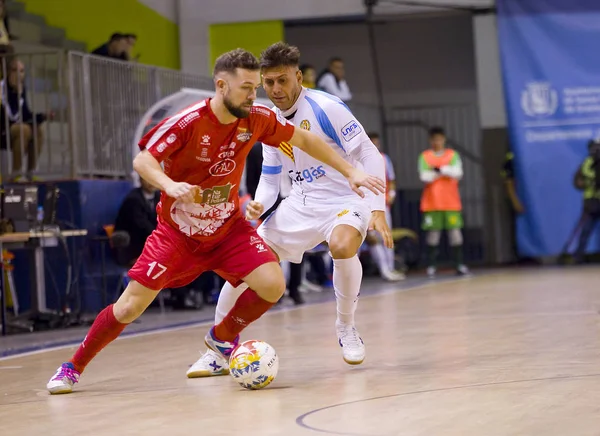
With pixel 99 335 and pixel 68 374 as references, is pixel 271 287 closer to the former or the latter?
pixel 99 335

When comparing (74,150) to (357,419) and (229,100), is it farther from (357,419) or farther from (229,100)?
(357,419)

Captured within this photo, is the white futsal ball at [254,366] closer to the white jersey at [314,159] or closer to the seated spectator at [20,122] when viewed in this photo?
the white jersey at [314,159]

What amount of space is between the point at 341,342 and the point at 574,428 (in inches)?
101

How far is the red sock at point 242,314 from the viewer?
21.1ft

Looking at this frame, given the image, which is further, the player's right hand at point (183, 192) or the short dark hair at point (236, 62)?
the short dark hair at point (236, 62)

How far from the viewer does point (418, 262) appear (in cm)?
1942

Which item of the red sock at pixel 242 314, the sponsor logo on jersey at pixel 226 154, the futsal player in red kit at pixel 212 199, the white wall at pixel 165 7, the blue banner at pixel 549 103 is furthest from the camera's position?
the white wall at pixel 165 7

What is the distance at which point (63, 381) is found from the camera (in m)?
6.14

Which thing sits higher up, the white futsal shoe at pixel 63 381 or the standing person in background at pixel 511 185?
the standing person in background at pixel 511 185

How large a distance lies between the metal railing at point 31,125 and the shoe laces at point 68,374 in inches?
252

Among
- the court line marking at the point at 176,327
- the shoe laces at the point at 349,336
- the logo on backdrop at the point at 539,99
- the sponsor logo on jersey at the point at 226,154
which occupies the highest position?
the logo on backdrop at the point at 539,99

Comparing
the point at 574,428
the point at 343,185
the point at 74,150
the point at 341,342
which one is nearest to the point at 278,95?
the point at 343,185

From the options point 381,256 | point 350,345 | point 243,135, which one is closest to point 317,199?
point 350,345

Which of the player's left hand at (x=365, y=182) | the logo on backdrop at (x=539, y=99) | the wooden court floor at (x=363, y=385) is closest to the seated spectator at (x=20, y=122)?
the wooden court floor at (x=363, y=385)
